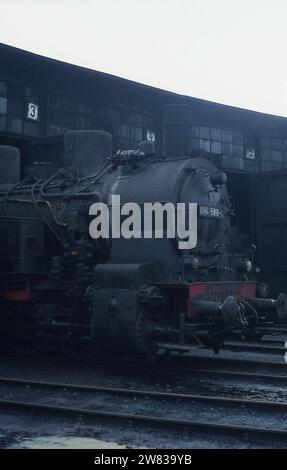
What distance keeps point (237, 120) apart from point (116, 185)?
53.8 ft

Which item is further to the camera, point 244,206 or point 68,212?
point 244,206

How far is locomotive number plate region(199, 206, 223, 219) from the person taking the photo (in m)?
8.62

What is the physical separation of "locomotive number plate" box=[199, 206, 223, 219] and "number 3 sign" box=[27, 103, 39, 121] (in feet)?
34.0

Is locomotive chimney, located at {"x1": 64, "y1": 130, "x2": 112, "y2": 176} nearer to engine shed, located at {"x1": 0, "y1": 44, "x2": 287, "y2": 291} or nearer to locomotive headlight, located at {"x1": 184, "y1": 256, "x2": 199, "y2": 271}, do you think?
locomotive headlight, located at {"x1": 184, "y1": 256, "x2": 199, "y2": 271}

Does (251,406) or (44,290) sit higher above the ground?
(44,290)

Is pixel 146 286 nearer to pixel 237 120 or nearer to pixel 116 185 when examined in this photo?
pixel 116 185

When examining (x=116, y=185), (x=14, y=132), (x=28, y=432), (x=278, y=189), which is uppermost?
(x=14, y=132)

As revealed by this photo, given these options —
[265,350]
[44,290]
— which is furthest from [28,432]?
[265,350]

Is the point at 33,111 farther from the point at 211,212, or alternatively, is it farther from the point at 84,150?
the point at 211,212

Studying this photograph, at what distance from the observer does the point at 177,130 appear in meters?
12.9

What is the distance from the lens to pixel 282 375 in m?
8.28

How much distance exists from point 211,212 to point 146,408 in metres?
3.59

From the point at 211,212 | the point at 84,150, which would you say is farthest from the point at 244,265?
the point at 84,150

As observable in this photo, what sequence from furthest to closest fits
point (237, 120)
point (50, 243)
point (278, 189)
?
point (237, 120), point (278, 189), point (50, 243)
